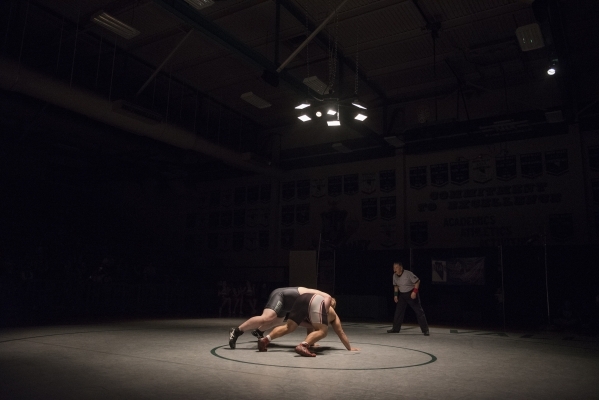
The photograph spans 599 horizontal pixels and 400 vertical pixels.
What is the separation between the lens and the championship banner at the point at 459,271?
1484cm

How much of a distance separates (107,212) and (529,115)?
21264mm

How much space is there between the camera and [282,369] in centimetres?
585

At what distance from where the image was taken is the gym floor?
464 centimetres

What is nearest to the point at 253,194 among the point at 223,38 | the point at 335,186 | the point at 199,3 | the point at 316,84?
the point at 335,186

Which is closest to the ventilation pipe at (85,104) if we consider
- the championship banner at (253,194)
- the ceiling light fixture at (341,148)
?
the ceiling light fixture at (341,148)

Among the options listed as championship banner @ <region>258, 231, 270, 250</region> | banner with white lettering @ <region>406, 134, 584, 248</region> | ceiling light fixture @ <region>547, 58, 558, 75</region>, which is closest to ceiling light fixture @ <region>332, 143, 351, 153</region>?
banner with white lettering @ <region>406, 134, 584, 248</region>

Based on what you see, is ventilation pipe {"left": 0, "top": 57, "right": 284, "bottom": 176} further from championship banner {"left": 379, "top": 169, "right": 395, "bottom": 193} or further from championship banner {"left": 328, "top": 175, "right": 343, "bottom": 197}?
championship banner {"left": 379, "top": 169, "right": 395, "bottom": 193}

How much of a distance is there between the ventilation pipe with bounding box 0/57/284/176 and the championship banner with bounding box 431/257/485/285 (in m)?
9.01

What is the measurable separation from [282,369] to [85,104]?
10047 mm

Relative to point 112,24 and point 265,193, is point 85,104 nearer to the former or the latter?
point 112,24

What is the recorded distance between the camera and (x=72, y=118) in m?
17.7

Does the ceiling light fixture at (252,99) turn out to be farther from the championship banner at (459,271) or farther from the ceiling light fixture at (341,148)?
the championship banner at (459,271)

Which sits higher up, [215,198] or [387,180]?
[387,180]

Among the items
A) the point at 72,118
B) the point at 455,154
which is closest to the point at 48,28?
the point at 72,118
